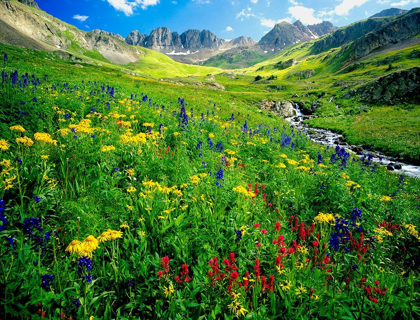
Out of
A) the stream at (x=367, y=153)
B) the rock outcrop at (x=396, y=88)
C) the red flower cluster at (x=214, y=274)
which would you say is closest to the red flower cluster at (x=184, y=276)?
the red flower cluster at (x=214, y=274)

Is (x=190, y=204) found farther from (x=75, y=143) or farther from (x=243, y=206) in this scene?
(x=75, y=143)

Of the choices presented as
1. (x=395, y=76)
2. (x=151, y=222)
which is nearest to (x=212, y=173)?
(x=151, y=222)

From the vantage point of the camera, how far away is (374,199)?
6.60 m

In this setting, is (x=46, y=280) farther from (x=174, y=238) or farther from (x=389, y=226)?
(x=389, y=226)

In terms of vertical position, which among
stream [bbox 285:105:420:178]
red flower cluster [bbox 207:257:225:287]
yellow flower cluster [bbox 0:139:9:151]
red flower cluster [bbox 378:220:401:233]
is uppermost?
yellow flower cluster [bbox 0:139:9:151]

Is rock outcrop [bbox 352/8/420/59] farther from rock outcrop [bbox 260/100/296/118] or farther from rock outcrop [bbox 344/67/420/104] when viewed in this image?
rock outcrop [bbox 260/100/296/118]

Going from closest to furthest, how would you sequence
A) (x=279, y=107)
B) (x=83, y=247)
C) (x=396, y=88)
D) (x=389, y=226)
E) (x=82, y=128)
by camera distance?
(x=83, y=247)
(x=82, y=128)
(x=389, y=226)
(x=396, y=88)
(x=279, y=107)

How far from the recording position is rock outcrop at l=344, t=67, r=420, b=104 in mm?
34750

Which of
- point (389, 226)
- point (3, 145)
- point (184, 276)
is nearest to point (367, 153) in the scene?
point (389, 226)

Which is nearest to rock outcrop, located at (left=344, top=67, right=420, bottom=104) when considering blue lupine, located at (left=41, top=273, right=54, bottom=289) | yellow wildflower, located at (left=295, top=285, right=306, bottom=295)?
yellow wildflower, located at (left=295, top=285, right=306, bottom=295)

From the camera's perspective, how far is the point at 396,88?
36.9m

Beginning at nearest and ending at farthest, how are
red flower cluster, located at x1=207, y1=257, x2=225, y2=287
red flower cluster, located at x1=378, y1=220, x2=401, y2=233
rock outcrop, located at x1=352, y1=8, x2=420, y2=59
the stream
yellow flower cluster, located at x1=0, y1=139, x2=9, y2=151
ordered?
red flower cluster, located at x1=207, y1=257, x2=225, y2=287 < yellow flower cluster, located at x1=0, y1=139, x2=9, y2=151 < red flower cluster, located at x1=378, y1=220, x2=401, y2=233 < the stream < rock outcrop, located at x1=352, y1=8, x2=420, y2=59

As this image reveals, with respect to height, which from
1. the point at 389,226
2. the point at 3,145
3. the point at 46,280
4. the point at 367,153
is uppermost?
the point at 3,145

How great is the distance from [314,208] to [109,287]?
19.4ft
